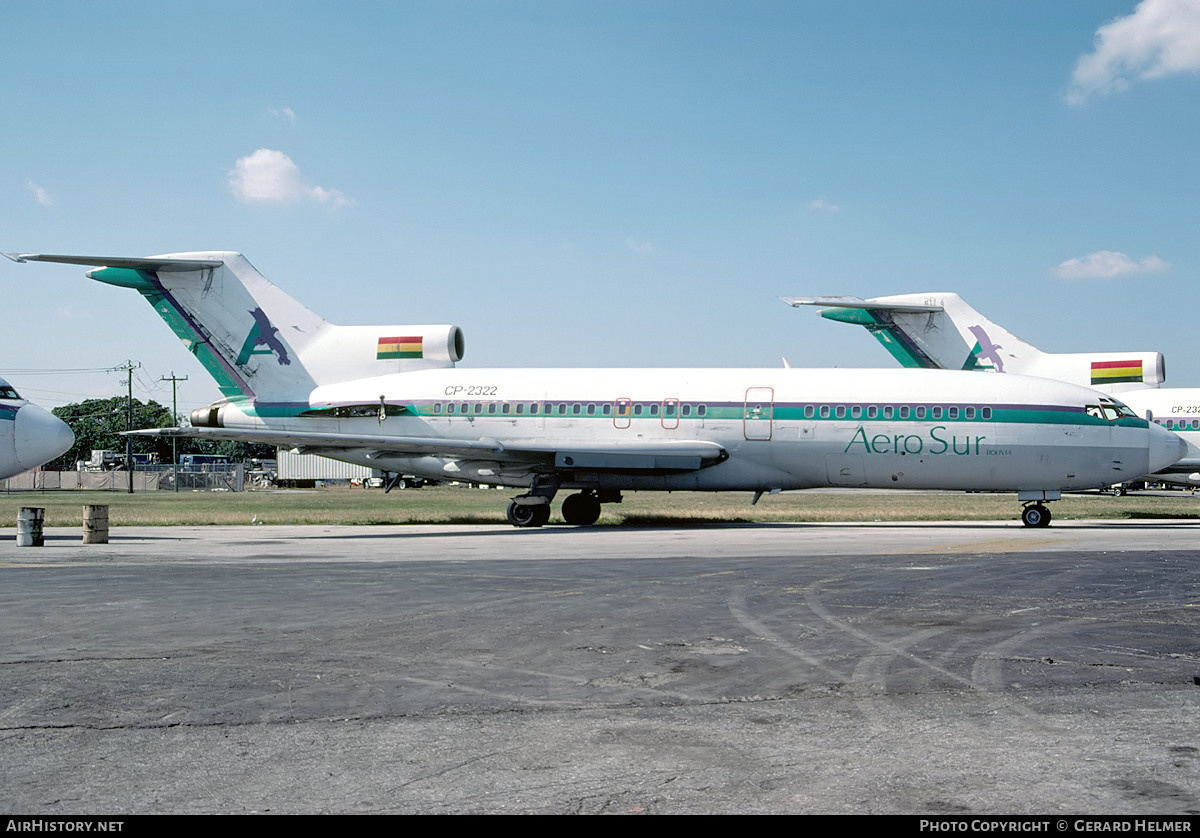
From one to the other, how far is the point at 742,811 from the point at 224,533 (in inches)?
976

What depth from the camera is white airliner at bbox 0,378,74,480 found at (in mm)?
26344

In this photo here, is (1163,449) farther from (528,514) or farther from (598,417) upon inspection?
(528,514)

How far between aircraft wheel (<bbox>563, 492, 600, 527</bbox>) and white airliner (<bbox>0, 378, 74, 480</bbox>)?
13.3m

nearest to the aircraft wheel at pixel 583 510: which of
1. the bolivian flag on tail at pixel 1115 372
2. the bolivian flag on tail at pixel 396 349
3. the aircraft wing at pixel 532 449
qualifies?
the aircraft wing at pixel 532 449

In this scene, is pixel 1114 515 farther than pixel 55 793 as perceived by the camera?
Yes

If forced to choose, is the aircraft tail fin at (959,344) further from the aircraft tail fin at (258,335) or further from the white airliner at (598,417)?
the aircraft tail fin at (258,335)

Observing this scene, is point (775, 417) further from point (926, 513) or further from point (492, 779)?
point (492, 779)

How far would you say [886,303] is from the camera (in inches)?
1486

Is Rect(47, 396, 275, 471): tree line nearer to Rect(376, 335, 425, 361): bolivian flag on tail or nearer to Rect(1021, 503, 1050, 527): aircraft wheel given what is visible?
Rect(376, 335, 425, 361): bolivian flag on tail

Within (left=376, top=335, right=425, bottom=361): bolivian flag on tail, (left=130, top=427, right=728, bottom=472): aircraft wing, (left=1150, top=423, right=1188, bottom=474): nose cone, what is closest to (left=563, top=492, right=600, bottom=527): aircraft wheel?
(left=130, top=427, right=728, bottom=472): aircraft wing

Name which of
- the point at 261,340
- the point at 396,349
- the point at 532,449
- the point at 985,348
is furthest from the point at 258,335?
the point at 985,348

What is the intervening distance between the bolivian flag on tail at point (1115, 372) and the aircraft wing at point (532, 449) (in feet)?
56.7

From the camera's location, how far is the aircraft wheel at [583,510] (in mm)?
31406

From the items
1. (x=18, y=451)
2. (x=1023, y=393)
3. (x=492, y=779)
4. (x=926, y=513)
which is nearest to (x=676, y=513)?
(x=926, y=513)
